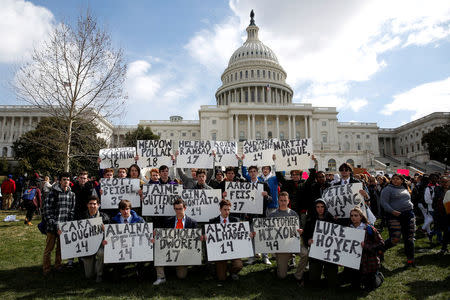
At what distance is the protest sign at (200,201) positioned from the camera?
7.11 meters

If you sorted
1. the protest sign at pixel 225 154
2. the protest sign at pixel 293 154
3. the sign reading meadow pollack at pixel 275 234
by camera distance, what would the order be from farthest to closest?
the protest sign at pixel 225 154 → the protest sign at pixel 293 154 → the sign reading meadow pollack at pixel 275 234

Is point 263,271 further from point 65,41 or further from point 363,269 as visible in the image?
point 65,41

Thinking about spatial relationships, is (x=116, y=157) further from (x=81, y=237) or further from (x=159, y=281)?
(x=159, y=281)

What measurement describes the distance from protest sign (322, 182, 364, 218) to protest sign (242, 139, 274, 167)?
2539 millimetres

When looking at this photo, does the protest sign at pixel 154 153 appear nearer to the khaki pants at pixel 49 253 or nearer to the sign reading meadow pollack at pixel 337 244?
the khaki pants at pixel 49 253

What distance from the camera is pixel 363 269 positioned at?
5.55 metres

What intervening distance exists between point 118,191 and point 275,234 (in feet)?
12.7

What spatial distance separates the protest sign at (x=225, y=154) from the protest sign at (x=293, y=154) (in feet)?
4.31

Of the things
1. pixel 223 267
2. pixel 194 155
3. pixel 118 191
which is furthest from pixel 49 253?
pixel 194 155

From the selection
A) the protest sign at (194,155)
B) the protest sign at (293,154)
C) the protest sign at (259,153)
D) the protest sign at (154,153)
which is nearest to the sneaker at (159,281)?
the protest sign at (194,155)

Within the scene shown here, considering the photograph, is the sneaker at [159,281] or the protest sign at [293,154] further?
the protest sign at [293,154]

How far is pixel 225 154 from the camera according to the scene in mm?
9258

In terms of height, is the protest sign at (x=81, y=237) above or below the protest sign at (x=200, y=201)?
below

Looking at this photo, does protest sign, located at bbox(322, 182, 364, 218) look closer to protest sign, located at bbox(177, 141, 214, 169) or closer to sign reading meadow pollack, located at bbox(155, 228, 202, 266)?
sign reading meadow pollack, located at bbox(155, 228, 202, 266)
